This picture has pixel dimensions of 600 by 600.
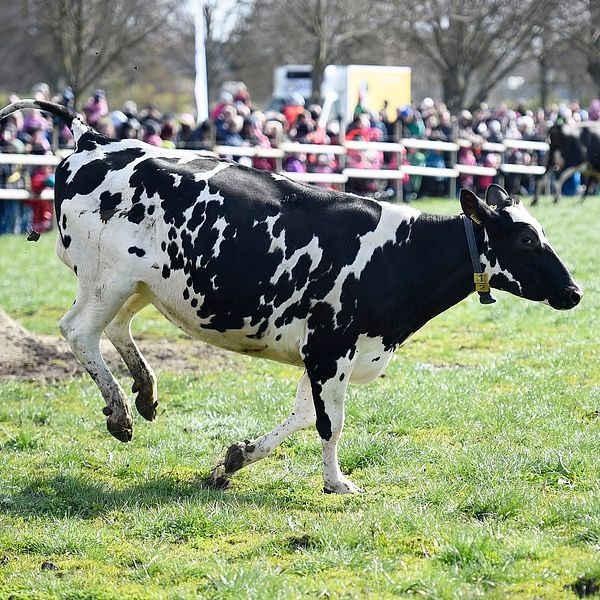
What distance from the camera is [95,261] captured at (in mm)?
6934

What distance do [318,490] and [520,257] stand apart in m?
1.88

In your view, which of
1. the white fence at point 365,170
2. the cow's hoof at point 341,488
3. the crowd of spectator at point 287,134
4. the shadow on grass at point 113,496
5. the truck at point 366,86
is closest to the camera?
the shadow on grass at point 113,496

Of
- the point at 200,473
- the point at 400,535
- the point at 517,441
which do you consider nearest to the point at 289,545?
the point at 400,535

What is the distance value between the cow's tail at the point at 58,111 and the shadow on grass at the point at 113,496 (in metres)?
2.36

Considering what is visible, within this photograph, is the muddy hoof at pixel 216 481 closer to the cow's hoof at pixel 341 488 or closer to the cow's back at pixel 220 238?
the cow's hoof at pixel 341 488

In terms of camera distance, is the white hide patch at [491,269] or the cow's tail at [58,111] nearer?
the white hide patch at [491,269]

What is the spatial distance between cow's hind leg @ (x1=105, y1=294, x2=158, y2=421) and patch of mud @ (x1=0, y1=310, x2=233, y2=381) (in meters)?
2.17

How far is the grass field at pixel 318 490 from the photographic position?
4.97 m

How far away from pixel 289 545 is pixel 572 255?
11.3 meters

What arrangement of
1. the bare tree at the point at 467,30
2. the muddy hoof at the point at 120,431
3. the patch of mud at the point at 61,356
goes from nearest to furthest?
the muddy hoof at the point at 120,431
the patch of mud at the point at 61,356
the bare tree at the point at 467,30

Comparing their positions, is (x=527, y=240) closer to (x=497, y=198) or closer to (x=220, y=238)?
(x=497, y=198)

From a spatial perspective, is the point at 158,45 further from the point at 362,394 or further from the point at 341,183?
the point at 362,394

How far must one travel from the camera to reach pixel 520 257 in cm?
663

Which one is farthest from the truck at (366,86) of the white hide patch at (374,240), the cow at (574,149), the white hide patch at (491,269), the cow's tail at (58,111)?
the white hide patch at (491,269)
